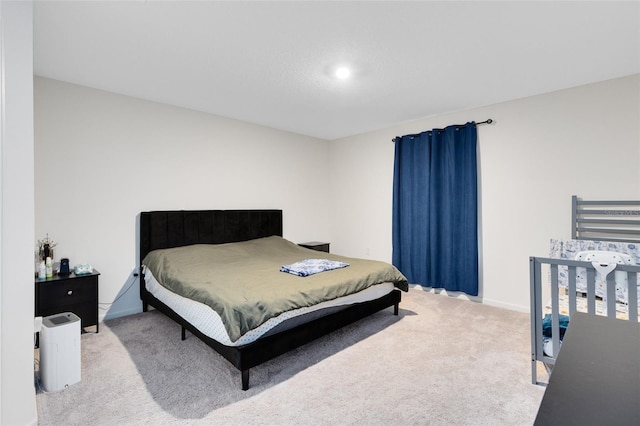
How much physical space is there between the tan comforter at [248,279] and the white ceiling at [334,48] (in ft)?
5.96

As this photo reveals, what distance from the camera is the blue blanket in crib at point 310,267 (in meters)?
2.94

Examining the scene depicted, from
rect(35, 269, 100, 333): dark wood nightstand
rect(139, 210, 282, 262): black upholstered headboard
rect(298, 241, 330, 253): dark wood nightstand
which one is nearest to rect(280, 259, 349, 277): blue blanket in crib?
rect(139, 210, 282, 262): black upholstered headboard

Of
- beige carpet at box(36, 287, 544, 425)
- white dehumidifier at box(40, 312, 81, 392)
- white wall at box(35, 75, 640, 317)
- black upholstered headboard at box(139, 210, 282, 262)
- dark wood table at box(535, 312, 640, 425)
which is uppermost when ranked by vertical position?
white wall at box(35, 75, 640, 317)

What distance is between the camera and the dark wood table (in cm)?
60

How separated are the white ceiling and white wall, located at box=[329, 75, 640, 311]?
0.23 metres

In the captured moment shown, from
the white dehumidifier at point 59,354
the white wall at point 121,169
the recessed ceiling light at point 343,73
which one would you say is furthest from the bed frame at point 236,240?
the recessed ceiling light at point 343,73

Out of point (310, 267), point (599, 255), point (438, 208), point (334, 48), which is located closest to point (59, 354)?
point (310, 267)

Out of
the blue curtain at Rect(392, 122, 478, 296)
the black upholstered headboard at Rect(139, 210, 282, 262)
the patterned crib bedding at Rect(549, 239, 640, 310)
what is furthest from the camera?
the blue curtain at Rect(392, 122, 478, 296)

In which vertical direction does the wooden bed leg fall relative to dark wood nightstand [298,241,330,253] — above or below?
below

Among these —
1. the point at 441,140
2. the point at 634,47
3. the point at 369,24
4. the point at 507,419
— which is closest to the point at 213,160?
the point at 369,24

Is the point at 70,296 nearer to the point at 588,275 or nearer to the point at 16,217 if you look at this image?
the point at 16,217

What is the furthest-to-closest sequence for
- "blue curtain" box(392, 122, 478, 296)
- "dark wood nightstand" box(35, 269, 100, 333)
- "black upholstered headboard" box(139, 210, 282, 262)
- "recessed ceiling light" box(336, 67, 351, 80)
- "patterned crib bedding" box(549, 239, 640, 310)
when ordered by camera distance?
"blue curtain" box(392, 122, 478, 296), "black upholstered headboard" box(139, 210, 282, 262), "recessed ceiling light" box(336, 67, 351, 80), "dark wood nightstand" box(35, 269, 100, 333), "patterned crib bedding" box(549, 239, 640, 310)

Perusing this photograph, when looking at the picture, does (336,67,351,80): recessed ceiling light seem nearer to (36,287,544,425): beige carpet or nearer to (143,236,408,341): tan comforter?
(143,236,408,341): tan comforter

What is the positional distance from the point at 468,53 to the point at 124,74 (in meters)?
3.09
